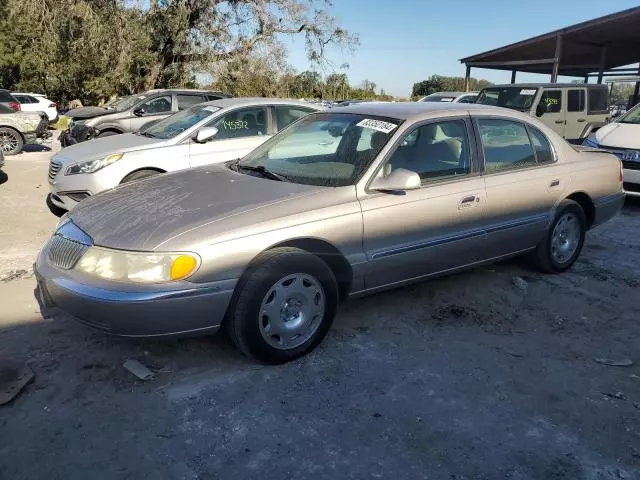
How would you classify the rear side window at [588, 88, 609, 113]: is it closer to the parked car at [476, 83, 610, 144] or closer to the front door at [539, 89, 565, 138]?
the parked car at [476, 83, 610, 144]

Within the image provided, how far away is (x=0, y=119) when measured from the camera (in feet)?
43.4

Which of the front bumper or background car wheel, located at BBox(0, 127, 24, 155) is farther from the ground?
background car wheel, located at BBox(0, 127, 24, 155)

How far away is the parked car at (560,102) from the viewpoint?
12.8 meters

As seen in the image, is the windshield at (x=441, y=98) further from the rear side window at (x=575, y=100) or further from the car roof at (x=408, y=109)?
the car roof at (x=408, y=109)

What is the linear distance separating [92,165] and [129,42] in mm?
19586

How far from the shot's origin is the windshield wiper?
155 inches

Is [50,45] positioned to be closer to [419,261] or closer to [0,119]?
[0,119]

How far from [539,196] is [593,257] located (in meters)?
1.59

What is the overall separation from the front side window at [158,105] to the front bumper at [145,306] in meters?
10.4

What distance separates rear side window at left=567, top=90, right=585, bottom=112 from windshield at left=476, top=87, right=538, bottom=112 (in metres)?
1.03

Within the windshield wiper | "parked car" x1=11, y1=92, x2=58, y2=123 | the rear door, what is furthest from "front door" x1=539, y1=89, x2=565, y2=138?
"parked car" x1=11, y1=92, x2=58, y2=123

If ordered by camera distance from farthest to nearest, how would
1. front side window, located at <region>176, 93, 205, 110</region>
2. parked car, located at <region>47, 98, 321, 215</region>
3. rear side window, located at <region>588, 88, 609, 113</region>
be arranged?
rear side window, located at <region>588, 88, 609, 113</region>, front side window, located at <region>176, 93, 205, 110</region>, parked car, located at <region>47, 98, 321, 215</region>

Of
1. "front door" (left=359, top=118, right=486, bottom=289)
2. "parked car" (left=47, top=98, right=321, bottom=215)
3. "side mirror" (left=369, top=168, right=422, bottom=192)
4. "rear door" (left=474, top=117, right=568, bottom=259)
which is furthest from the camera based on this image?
"parked car" (left=47, top=98, right=321, bottom=215)

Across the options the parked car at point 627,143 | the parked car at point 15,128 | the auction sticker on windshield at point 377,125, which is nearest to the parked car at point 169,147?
the auction sticker on windshield at point 377,125
